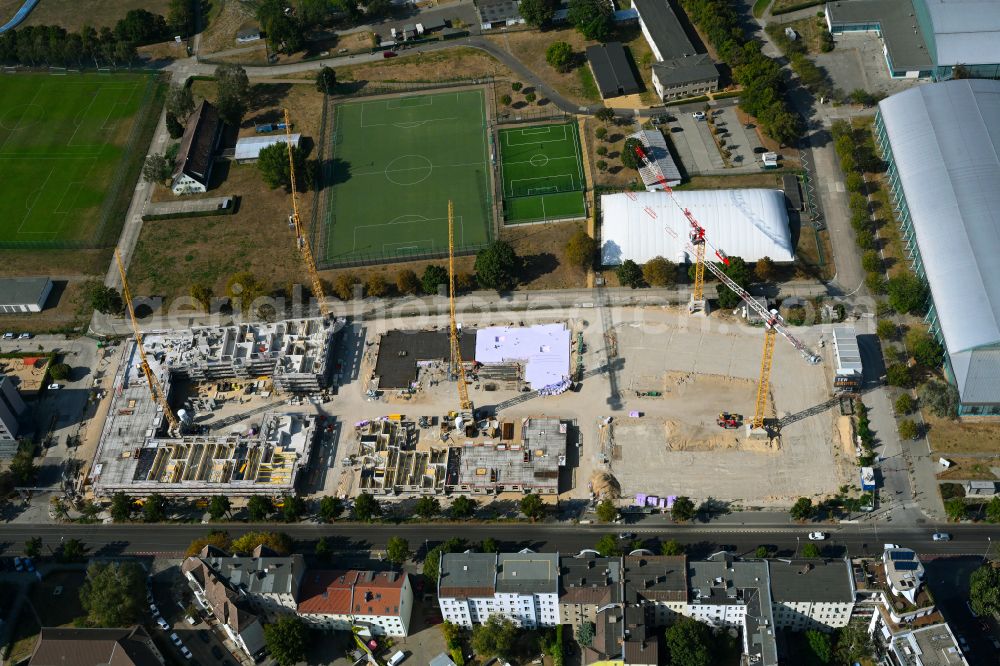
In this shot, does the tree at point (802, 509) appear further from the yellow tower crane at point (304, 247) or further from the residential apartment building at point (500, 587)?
the yellow tower crane at point (304, 247)

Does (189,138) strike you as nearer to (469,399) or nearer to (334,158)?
(334,158)

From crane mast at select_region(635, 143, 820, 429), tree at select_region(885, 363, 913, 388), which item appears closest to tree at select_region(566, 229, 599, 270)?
crane mast at select_region(635, 143, 820, 429)

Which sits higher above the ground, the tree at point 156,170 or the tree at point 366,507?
the tree at point 156,170

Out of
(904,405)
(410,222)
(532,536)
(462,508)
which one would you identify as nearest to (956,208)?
(904,405)

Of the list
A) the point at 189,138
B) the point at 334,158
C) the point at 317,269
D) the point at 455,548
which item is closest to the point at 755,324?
the point at 455,548

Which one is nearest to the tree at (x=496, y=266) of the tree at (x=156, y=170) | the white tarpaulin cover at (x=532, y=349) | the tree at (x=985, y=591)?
the white tarpaulin cover at (x=532, y=349)

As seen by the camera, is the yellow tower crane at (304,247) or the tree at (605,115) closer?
the yellow tower crane at (304,247)

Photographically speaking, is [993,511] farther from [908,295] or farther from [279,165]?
[279,165]
